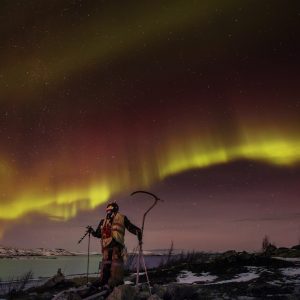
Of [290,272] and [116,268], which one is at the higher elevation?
[116,268]

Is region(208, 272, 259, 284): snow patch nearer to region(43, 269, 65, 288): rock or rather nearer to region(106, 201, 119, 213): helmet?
region(106, 201, 119, 213): helmet

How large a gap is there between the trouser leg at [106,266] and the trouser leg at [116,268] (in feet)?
0.64

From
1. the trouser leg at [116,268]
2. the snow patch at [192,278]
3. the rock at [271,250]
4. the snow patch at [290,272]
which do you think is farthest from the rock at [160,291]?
the rock at [271,250]

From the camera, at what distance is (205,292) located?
547 inches

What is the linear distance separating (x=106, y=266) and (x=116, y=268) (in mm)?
390

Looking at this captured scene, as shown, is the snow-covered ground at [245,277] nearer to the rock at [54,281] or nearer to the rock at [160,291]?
the rock at [160,291]

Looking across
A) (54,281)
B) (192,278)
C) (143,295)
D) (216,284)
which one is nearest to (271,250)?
(192,278)

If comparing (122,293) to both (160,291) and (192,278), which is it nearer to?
(160,291)

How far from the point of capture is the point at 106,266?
12.8 m

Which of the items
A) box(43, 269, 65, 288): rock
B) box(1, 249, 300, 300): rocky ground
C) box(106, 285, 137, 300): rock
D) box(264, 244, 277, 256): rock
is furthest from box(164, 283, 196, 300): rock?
box(264, 244, 277, 256): rock

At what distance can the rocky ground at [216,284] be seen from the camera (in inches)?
492

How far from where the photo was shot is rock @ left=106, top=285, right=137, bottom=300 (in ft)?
37.3

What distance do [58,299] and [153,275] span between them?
1077cm

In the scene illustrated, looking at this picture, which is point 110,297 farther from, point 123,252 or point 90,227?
point 90,227
